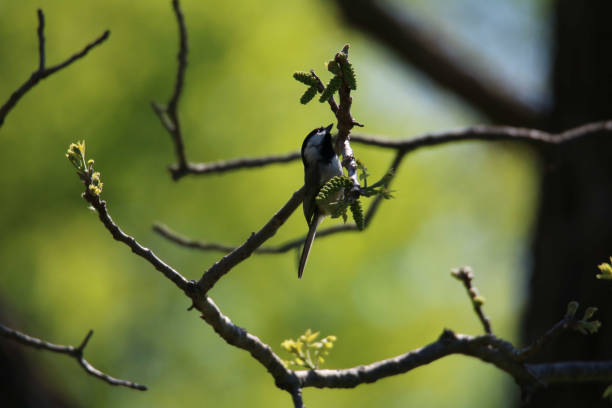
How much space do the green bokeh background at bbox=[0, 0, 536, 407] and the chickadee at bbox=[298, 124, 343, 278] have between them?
477 centimetres

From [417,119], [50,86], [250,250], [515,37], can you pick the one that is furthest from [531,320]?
[50,86]

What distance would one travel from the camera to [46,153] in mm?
8500

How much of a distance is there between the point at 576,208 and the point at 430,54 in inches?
106

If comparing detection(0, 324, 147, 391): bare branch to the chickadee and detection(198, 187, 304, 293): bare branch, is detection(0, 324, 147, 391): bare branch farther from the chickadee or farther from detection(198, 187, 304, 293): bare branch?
the chickadee

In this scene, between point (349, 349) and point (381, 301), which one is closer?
point (349, 349)

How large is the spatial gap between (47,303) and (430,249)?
19.3 feet

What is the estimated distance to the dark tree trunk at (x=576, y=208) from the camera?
4.56m

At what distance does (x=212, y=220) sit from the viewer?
8.95 meters

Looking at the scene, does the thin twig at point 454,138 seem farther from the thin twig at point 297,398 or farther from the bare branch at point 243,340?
the thin twig at point 297,398

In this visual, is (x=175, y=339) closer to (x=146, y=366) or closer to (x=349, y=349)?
(x=146, y=366)

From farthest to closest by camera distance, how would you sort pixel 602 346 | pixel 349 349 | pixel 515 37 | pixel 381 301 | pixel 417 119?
pixel 417 119, pixel 381 301, pixel 349 349, pixel 515 37, pixel 602 346

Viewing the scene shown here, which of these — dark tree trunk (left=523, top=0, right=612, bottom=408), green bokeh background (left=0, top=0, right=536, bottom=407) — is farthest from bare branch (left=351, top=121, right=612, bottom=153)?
green bokeh background (left=0, top=0, right=536, bottom=407)

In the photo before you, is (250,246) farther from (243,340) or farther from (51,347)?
(51,347)

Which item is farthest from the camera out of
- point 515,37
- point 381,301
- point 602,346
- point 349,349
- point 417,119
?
point 417,119
